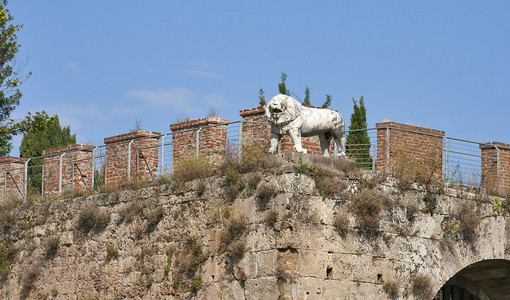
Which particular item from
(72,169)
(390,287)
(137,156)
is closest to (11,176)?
(72,169)

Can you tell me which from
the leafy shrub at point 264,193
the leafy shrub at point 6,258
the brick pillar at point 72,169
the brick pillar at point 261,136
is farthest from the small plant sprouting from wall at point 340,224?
the leafy shrub at point 6,258

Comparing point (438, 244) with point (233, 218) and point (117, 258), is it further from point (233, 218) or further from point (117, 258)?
point (117, 258)

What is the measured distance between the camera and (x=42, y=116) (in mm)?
24531

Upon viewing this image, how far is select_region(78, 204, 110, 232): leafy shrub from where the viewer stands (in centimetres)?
2094

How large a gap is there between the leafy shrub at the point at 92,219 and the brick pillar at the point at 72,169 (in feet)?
5.26

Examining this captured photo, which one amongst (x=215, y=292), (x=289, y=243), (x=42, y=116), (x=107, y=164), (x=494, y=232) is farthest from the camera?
(x=42, y=116)

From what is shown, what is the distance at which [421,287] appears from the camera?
18.4 m

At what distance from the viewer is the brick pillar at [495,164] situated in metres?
A: 20.6

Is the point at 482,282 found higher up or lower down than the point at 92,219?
lower down

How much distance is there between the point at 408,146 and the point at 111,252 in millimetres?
6368

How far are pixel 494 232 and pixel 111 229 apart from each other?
25.4 feet

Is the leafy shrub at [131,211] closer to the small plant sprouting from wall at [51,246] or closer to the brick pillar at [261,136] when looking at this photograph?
the small plant sprouting from wall at [51,246]

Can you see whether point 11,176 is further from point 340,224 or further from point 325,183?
point 340,224

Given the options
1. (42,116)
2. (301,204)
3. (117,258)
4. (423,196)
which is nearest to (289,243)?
(301,204)
